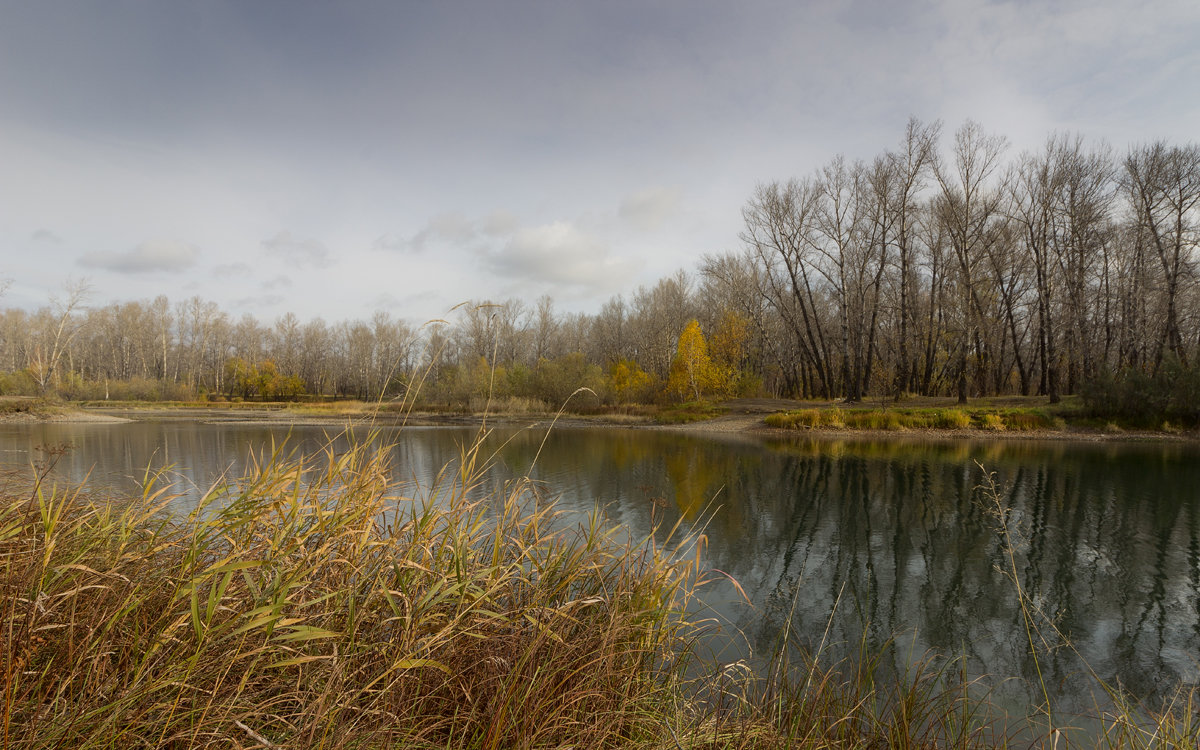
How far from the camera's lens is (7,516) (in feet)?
8.02

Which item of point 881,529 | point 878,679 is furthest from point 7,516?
point 881,529

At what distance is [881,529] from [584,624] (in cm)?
769

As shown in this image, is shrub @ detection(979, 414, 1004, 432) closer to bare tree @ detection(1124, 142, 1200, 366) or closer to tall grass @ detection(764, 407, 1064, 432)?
tall grass @ detection(764, 407, 1064, 432)

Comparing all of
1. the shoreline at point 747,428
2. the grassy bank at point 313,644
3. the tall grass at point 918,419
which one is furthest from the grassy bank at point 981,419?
the grassy bank at point 313,644

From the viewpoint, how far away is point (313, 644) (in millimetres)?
1916

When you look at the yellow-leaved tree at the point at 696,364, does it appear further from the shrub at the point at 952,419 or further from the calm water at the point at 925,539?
the calm water at the point at 925,539

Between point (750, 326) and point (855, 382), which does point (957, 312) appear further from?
point (750, 326)

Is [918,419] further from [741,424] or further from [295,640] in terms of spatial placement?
[295,640]

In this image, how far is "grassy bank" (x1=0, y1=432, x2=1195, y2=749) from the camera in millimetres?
1437

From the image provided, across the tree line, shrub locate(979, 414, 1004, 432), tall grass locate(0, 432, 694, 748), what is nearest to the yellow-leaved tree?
the tree line

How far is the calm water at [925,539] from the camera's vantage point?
4.86 m

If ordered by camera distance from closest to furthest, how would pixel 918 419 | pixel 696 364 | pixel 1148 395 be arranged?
pixel 1148 395 < pixel 918 419 < pixel 696 364

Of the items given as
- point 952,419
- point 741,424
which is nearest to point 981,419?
point 952,419

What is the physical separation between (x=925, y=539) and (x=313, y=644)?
8811mm
